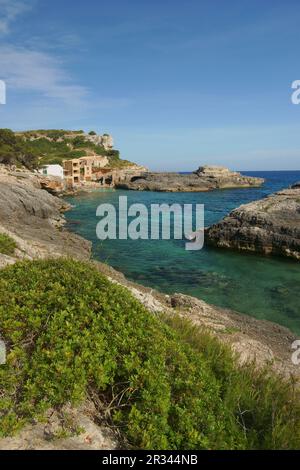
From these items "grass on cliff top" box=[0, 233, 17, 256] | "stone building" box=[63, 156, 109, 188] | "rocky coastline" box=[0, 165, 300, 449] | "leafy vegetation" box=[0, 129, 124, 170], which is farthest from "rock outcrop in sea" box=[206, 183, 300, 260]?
"leafy vegetation" box=[0, 129, 124, 170]

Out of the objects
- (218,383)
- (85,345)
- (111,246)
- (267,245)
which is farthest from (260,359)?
(111,246)

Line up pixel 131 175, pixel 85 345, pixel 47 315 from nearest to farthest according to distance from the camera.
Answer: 1. pixel 85 345
2. pixel 47 315
3. pixel 131 175

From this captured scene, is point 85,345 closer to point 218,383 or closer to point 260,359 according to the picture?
point 218,383

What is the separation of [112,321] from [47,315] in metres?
0.90

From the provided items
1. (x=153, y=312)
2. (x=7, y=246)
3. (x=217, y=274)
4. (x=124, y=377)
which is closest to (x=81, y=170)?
(x=217, y=274)

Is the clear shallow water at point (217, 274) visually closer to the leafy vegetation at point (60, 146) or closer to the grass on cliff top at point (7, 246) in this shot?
the grass on cliff top at point (7, 246)

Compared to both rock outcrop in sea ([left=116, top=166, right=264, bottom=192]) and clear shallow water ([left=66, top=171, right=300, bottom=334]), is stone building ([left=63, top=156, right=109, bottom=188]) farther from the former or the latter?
clear shallow water ([left=66, top=171, right=300, bottom=334])

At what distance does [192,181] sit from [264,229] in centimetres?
6990

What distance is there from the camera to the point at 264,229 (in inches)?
1054

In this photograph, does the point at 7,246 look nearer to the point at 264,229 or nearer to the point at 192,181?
the point at 264,229

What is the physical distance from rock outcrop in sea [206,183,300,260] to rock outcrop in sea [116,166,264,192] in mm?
60645

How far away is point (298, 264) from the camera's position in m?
23.0

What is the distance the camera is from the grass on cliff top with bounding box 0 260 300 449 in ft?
12.7

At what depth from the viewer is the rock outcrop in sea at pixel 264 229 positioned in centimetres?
2530
